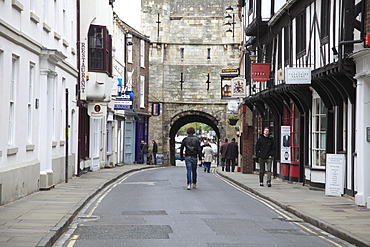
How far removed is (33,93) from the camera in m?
17.2

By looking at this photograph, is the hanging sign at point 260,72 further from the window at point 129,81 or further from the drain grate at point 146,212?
the window at point 129,81

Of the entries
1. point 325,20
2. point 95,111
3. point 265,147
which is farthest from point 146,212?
point 95,111

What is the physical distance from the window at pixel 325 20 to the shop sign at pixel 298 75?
101 cm

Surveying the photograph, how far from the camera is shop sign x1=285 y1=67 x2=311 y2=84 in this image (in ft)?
61.2

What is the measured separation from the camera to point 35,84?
1741 centimetres

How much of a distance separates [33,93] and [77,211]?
5.04 m

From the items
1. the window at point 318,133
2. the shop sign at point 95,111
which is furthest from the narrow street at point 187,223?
the shop sign at point 95,111

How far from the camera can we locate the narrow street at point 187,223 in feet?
32.4

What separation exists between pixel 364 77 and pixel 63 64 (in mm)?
10804

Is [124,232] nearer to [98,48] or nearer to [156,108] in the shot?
[98,48]

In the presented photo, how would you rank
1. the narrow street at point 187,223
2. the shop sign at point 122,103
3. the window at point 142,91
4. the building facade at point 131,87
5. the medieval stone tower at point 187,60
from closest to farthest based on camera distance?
the narrow street at point 187,223
the shop sign at point 122,103
the building facade at point 131,87
the window at point 142,91
the medieval stone tower at point 187,60

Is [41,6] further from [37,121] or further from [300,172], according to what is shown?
[300,172]

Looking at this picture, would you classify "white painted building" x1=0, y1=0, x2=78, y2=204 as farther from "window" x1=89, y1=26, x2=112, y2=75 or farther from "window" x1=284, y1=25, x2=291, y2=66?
"window" x1=284, y1=25, x2=291, y2=66

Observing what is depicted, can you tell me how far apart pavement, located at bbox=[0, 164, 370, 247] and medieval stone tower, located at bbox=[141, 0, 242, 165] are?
34621 millimetres
